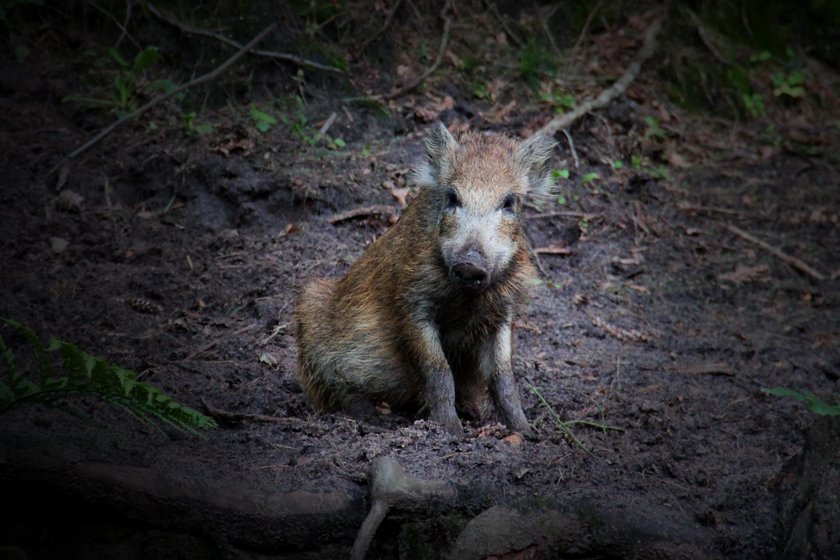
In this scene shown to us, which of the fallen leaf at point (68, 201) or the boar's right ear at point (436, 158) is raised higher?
A: the boar's right ear at point (436, 158)

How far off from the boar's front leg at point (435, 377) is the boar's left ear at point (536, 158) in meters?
1.21

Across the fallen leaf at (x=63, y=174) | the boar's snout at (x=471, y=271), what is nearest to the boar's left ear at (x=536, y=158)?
the boar's snout at (x=471, y=271)

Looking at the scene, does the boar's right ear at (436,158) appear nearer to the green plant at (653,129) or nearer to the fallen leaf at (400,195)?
the fallen leaf at (400,195)

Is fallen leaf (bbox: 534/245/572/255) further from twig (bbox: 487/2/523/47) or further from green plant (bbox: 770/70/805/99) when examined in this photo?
green plant (bbox: 770/70/805/99)

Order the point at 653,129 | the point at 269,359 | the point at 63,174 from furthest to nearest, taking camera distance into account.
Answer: the point at 653,129
the point at 63,174
the point at 269,359

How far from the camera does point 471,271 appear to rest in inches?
188

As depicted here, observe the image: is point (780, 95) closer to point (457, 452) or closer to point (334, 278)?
point (334, 278)

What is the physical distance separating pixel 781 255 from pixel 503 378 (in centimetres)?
426

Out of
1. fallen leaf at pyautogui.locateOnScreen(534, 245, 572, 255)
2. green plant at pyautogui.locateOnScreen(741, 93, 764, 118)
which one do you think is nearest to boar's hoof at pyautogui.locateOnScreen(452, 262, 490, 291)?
fallen leaf at pyautogui.locateOnScreen(534, 245, 572, 255)

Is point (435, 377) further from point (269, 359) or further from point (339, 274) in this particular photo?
point (339, 274)

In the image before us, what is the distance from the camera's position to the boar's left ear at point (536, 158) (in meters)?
5.78

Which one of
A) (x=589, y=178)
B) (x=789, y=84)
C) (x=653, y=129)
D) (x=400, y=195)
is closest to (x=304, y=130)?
(x=400, y=195)

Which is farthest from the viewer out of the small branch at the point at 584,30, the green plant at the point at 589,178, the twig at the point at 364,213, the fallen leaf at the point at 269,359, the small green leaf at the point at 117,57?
the small branch at the point at 584,30

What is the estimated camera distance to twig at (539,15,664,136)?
9172 millimetres
